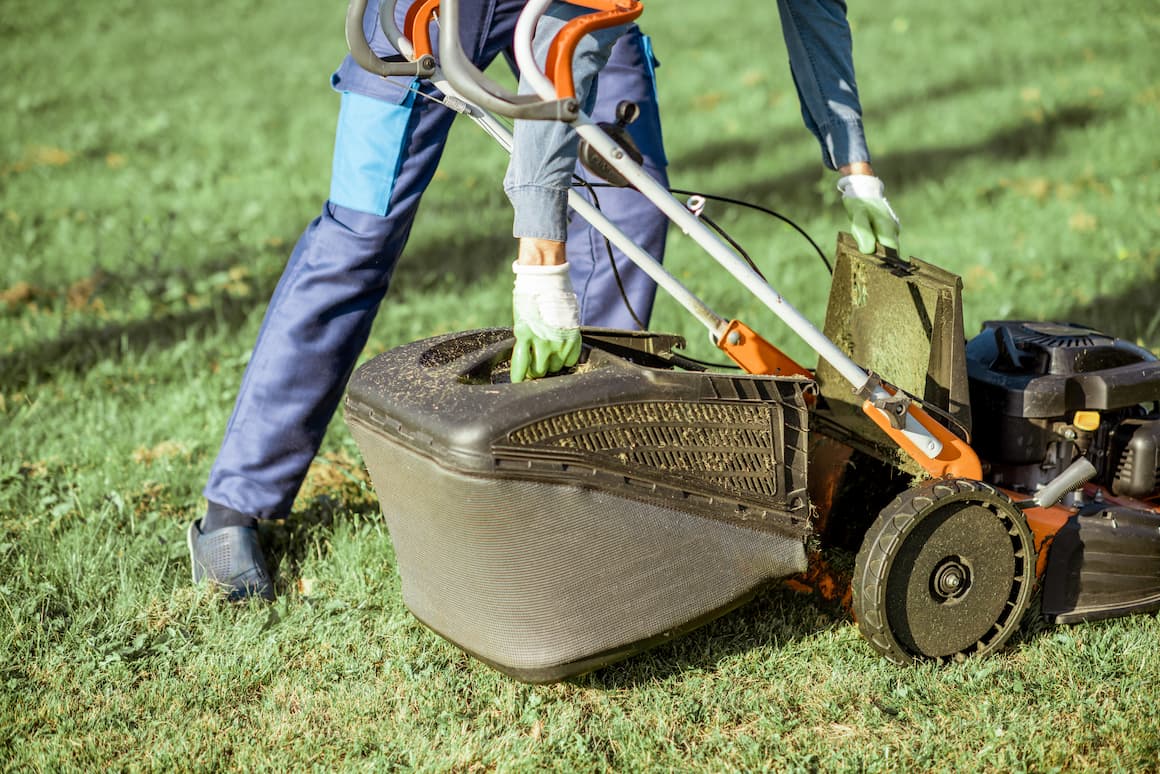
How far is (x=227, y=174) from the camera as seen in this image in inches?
279

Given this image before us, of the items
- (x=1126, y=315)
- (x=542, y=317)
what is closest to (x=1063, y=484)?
(x=542, y=317)

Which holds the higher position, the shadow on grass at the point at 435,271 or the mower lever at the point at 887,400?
the mower lever at the point at 887,400

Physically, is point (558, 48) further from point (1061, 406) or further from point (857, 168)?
point (1061, 406)

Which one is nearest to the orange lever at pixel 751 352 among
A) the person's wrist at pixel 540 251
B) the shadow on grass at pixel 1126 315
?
the person's wrist at pixel 540 251

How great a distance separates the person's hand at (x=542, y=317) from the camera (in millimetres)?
2373

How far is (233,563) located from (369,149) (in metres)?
1.05

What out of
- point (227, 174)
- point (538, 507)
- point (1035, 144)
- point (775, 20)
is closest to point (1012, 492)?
point (538, 507)

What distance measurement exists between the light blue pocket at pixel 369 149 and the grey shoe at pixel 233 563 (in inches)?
34.0

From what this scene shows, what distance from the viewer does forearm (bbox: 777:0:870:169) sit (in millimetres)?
2949

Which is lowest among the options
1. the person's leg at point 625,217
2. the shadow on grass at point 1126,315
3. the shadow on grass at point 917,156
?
the shadow on grass at point 1126,315

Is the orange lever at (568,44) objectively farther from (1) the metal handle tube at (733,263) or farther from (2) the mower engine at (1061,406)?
(2) the mower engine at (1061,406)

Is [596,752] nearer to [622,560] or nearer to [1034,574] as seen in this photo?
[622,560]

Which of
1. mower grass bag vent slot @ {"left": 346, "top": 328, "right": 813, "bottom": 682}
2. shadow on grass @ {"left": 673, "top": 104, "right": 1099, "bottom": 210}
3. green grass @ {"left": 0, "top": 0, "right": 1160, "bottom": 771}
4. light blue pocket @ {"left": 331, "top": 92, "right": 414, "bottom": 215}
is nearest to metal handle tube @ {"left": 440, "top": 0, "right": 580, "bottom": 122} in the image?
mower grass bag vent slot @ {"left": 346, "top": 328, "right": 813, "bottom": 682}

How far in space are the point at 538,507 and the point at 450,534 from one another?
206 millimetres
